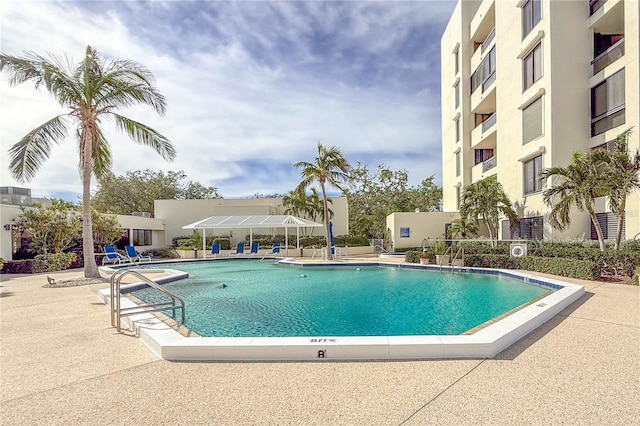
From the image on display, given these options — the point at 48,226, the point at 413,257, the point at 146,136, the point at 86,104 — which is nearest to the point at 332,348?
the point at 146,136

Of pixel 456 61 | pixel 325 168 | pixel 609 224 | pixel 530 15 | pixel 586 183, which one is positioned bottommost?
pixel 609 224

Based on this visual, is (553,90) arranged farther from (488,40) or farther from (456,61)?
(456,61)

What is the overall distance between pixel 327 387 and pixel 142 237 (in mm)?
27162

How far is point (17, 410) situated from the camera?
354cm

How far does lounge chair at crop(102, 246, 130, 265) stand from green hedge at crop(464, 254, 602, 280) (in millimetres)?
17695

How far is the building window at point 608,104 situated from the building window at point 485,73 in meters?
7.41

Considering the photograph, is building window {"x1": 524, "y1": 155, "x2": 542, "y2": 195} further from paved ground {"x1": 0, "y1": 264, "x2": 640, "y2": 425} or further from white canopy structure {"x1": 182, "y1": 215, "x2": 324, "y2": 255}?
paved ground {"x1": 0, "y1": 264, "x2": 640, "y2": 425}

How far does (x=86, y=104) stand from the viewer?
12.8m

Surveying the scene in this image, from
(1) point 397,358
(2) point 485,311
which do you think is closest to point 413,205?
(2) point 485,311

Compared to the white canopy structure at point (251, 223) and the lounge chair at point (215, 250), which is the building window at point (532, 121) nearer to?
the white canopy structure at point (251, 223)

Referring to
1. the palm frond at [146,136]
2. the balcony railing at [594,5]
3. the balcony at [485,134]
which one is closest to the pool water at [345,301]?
the palm frond at [146,136]

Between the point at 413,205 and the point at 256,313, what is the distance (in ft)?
112

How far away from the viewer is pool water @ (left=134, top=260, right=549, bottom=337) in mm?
7375

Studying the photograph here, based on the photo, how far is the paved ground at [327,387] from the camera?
332 cm
